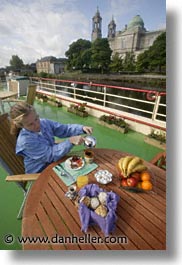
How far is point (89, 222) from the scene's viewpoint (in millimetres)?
691

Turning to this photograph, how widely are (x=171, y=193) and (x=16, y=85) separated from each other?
497cm

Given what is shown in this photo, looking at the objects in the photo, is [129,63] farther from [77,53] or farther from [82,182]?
[82,182]

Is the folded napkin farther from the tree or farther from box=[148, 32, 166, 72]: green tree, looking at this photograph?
the tree

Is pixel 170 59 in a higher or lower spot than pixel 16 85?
lower

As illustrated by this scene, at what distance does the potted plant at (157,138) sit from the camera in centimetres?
228

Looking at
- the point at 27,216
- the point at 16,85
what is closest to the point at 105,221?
the point at 27,216

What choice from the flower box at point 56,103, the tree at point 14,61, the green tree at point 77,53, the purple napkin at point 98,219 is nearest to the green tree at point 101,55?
the green tree at point 77,53

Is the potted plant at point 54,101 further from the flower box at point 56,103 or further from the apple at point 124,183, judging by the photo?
the apple at point 124,183

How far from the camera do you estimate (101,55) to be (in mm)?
25953

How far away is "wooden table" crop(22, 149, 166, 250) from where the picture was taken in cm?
67

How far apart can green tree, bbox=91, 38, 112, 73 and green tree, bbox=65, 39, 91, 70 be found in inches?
90.0

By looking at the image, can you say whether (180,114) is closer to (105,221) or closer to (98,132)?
(105,221)

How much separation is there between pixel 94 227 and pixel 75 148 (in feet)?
5.29

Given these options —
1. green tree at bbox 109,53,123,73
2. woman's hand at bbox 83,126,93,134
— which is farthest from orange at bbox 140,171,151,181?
green tree at bbox 109,53,123,73
